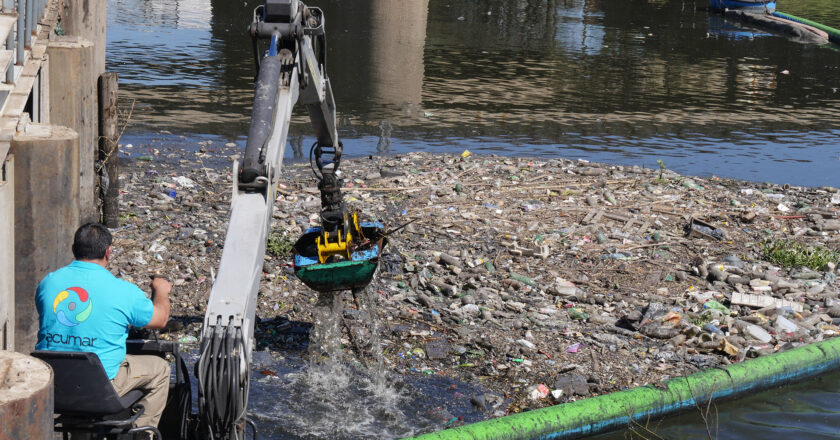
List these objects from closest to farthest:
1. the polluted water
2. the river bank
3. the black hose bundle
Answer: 1. the black hose bundle
2. the polluted water
3. the river bank

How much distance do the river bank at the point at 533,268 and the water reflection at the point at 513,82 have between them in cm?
297

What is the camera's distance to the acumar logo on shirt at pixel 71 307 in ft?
14.9

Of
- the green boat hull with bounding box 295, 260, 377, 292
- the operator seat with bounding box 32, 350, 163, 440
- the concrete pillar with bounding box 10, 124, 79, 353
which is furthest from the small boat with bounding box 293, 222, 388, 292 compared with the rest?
the operator seat with bounding box 32, 350, 163, 440

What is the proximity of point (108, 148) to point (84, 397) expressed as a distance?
5957mm

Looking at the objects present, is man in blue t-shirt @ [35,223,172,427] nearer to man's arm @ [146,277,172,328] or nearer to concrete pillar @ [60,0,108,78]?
man's arm @ [146,277,172,328]

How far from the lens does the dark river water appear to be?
7520 millimetres

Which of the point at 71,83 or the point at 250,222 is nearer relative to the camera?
the point at 250,222

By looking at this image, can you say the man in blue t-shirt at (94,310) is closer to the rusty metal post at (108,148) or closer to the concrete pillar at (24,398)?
the concrete pillar at (24,398)

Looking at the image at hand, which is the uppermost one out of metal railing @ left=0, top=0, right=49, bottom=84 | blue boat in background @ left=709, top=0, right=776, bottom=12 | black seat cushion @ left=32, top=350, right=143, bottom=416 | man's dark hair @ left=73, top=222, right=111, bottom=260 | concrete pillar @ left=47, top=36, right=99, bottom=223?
blue boat in background @ left=709, top=0, right=776, bottom=12

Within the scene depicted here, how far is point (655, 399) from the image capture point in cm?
710

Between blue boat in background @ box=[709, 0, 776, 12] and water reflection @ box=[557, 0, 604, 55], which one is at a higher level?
blue boat in background @ box=[709, 0, 776, 12]

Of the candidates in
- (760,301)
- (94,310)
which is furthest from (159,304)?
(760,301)

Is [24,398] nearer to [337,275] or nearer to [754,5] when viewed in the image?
[337,275]

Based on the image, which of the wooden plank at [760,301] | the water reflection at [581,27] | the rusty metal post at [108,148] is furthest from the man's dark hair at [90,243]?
the water reflection at [581,27]
